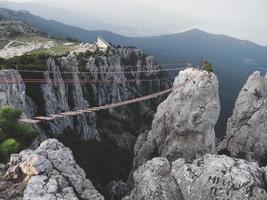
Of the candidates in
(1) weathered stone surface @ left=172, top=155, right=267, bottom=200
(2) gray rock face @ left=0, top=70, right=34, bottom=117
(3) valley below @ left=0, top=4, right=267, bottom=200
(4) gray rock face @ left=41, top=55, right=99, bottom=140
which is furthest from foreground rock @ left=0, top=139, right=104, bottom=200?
(4) gray rock face @ left=41, top=55, right=99, bottom=140

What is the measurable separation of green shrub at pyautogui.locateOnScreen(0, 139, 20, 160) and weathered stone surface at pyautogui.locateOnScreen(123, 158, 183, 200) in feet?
47.9

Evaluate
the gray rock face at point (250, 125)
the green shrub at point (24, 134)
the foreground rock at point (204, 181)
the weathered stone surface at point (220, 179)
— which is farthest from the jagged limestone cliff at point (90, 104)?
the weathered stone surface at point (220, 179)

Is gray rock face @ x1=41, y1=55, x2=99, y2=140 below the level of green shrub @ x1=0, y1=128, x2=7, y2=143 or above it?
below

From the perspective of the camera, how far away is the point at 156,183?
5119cm

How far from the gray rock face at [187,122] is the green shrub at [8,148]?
39.5 metres

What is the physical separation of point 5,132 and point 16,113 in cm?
286

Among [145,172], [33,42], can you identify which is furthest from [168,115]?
[33,42]

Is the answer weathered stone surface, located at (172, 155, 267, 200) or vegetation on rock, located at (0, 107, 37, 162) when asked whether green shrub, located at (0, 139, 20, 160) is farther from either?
weathered stone surface, located at (172, 155, 267, 200)

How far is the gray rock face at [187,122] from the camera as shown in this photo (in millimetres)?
86312

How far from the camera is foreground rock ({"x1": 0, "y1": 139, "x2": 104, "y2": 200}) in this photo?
110 feet

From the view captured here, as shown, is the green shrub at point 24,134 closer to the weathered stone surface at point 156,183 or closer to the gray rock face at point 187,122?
the weathered stone surface at point 156,183

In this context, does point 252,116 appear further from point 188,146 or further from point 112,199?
point 112,199

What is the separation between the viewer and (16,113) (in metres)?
59.9

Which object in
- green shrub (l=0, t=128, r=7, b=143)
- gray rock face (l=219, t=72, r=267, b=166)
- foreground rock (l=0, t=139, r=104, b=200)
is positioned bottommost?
gray rock face (l=219, t=72, r=267, b=166)
